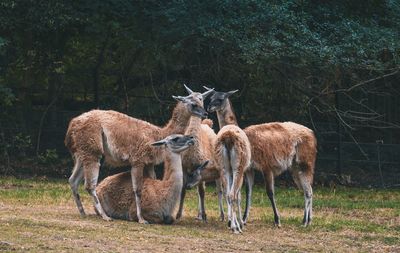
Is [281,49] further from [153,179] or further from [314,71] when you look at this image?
[153,179]

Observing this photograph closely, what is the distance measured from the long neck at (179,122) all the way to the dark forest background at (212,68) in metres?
4.65

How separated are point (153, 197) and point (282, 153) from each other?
75.1 inches

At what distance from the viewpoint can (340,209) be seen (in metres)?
16.7

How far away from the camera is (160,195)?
13.6m

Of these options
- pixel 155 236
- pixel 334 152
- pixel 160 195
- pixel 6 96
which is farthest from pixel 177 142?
pixel 334 152

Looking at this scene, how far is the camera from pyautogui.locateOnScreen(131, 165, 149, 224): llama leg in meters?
13.5

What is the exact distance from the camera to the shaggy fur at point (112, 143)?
1373 centimetres

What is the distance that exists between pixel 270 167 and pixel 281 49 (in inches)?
206

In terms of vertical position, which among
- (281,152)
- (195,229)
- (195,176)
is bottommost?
(195,229)


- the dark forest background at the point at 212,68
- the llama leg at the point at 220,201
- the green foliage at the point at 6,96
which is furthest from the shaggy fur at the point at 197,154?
the green foliage at the point at 6,96

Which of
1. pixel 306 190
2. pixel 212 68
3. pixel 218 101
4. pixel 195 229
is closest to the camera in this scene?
pixel 195 229

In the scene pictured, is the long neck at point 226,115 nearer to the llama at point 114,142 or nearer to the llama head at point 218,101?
the llama head at point 218,101

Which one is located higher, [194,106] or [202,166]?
[194,106]

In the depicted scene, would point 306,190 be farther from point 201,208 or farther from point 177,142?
point 177,142
